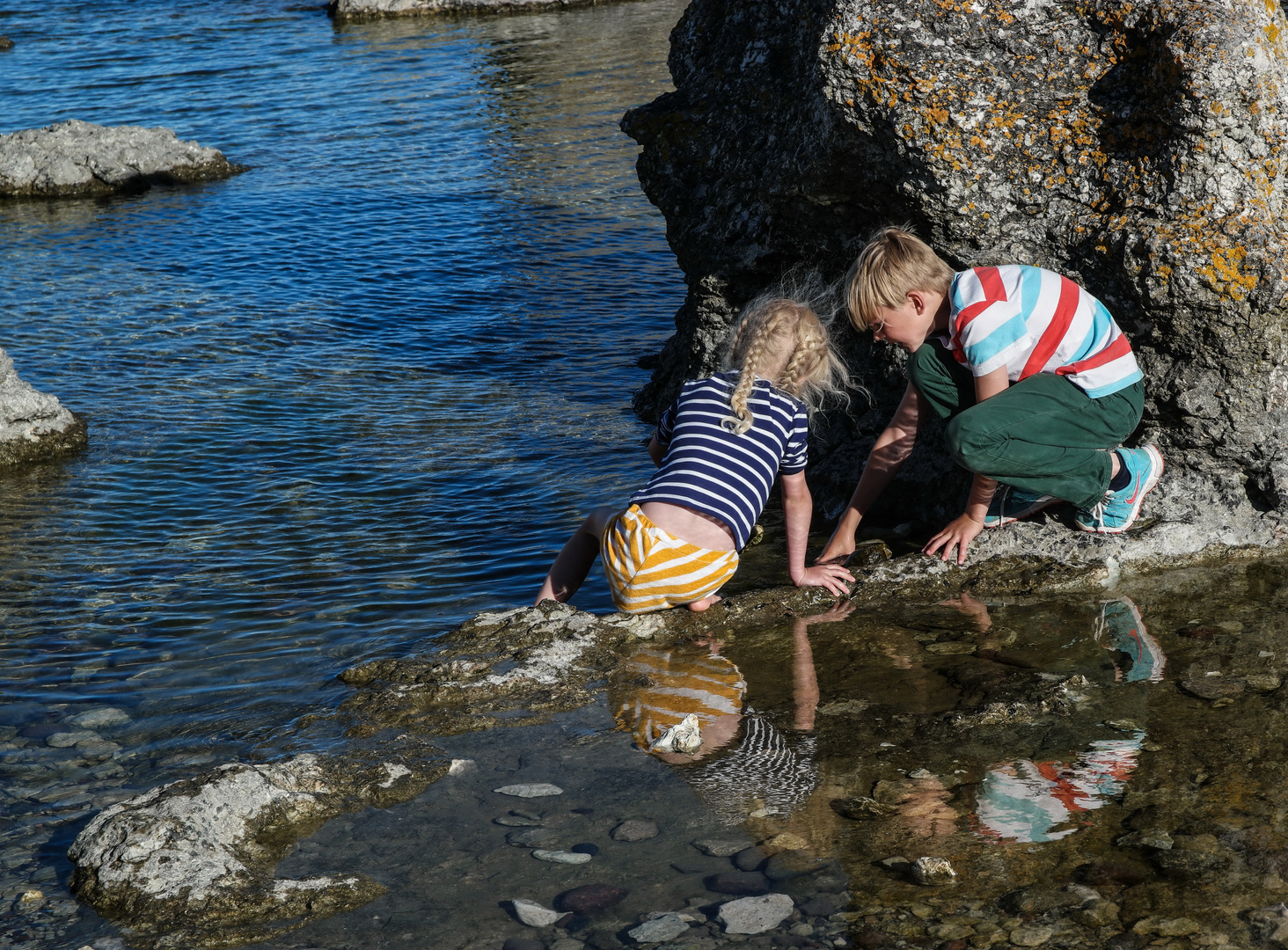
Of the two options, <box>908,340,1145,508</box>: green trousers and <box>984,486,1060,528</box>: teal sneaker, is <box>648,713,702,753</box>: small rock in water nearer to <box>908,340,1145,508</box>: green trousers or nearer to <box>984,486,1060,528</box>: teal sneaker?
<box>908,340,1145,508</box>: green trousers

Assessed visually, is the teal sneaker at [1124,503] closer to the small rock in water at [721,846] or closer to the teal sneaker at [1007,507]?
the teal sneaker at [1007,507]

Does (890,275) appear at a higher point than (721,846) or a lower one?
higher

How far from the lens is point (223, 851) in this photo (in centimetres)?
307

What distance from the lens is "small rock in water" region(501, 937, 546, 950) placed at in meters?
2.71

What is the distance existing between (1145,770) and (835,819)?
0.90 metres

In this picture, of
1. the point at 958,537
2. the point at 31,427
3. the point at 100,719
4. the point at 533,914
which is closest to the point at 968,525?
the point at 958,537

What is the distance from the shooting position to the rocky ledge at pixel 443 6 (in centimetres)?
2647

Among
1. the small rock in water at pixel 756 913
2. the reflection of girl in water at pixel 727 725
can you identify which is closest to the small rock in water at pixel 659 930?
the small rock in water at pixel 756 913

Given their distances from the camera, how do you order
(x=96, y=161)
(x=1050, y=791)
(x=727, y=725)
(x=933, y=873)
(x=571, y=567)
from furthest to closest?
(x=96, y=161)
(x=571, y=567)
(x=727, y=725)
(x=1050, y=791)
(x=933, y=873)

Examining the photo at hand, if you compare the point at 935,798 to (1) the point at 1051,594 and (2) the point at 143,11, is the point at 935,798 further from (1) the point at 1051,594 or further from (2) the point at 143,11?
(2) the point at 143,11

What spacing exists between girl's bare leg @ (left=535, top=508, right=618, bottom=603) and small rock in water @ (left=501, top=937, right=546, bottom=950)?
6.44 feet

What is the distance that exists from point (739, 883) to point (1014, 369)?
2.38 metres

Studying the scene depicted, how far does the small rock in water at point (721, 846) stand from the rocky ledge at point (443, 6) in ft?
86.1

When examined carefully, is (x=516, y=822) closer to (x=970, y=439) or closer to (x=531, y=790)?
(x=531, y=790)
